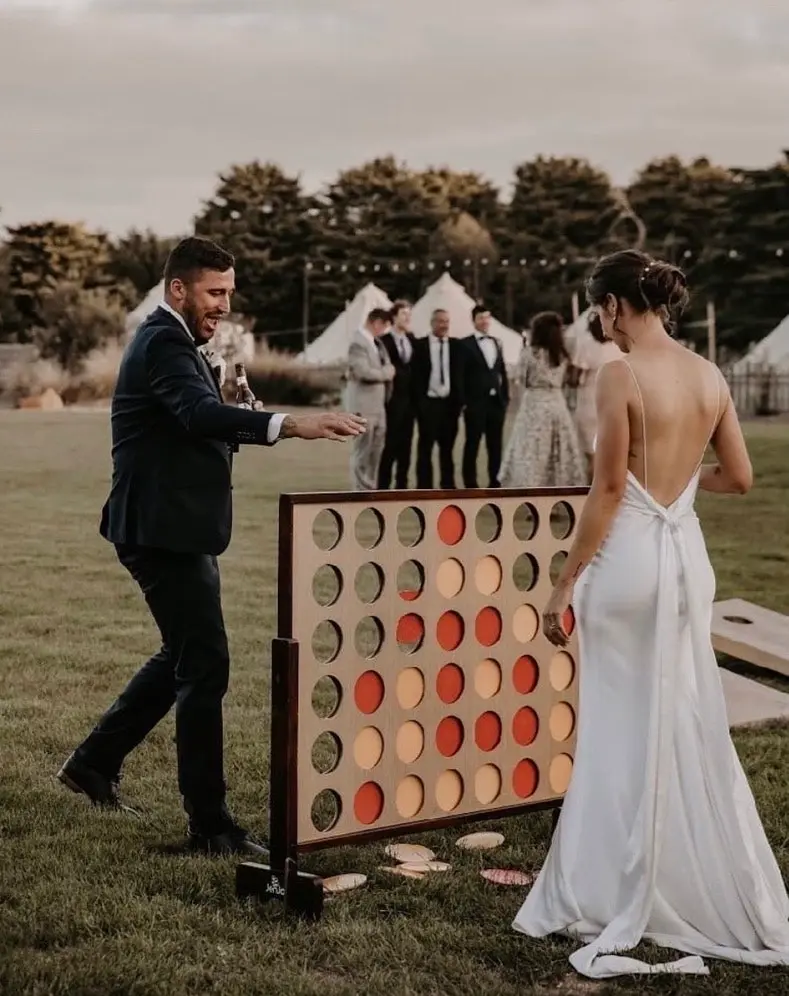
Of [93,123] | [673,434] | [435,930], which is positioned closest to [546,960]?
[435,930]

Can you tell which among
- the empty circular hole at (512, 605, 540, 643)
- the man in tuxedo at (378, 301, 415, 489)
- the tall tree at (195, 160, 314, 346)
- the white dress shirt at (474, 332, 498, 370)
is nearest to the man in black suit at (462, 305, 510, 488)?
the white dress shirt at (474, 332, 498, 370)

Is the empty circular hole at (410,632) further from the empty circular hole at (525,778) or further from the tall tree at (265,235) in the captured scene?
the tall tree at (265,235)

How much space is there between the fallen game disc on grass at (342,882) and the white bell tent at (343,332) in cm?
3195

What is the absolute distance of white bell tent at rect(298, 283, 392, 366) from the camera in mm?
36281

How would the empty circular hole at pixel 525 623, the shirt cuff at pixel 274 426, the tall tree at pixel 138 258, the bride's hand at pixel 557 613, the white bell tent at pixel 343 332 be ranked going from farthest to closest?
the tall tree at pixel 138 258 < the white bell tent at pixel 343 332 < the empty circular hole at pixel 525 623 < the shirt cuff at pixel 274 426 < the bride's hand at pixel 557 613

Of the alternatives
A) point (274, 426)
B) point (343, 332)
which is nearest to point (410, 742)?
point (274, 426)

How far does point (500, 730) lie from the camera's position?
14.2 feet

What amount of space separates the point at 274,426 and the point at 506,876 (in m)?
1.32

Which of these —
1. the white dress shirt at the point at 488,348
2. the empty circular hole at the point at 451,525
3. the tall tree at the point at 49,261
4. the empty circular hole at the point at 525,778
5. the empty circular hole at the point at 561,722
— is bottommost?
the empty circular hole at the point at 525,778

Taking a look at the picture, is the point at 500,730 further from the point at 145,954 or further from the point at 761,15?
the point at 761,15

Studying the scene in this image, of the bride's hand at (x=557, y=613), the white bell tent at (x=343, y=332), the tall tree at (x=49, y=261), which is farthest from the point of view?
the tall tree at (x=49, y=261)

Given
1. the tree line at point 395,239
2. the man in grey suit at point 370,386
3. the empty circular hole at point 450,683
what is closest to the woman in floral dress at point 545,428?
the man in grey suit at point 370,386

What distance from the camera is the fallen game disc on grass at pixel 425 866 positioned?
13.2 feet

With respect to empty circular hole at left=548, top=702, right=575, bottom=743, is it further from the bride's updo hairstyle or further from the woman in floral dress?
the woman in floral dress
